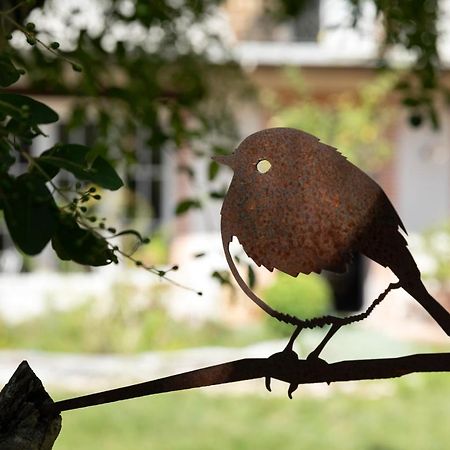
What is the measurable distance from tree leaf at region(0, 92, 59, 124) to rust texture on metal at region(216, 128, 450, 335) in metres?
0.25

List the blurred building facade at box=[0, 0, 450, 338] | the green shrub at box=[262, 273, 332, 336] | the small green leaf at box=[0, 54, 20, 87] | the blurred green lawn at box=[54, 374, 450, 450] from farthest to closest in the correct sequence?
the blurred building facade at box=[0, 0, 450, 338]
the green shrub at box=[262, 273, 332, 336]
the blurred green lawn at box=[54, 374, 450, 450]
the small green leaf at box=[0, 54, 20, 87]

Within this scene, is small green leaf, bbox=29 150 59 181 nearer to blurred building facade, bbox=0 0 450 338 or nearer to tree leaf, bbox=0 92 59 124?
tree leaf, bbox=0 92 59 124

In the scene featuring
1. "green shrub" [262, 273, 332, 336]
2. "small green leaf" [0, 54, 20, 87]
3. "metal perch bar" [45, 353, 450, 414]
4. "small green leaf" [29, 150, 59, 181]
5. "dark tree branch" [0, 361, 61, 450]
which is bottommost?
"dark tree branch" [0, 361, 61, 450]

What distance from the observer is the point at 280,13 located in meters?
4.07

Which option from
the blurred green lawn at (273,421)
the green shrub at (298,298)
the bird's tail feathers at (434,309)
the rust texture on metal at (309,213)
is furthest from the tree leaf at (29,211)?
the green shrub at (298,298)

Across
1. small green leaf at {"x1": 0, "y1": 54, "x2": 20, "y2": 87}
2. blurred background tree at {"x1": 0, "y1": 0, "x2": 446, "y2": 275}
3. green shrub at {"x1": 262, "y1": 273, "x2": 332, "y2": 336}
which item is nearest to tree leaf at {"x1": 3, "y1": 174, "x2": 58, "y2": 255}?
blurred background tree at {"x1": 0, "y1": 0, "x2": 446, "y2": 275}

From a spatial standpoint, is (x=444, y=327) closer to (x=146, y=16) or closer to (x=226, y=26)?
(x=146, y=16)

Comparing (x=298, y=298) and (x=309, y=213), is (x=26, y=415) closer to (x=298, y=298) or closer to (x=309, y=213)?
(x=309, y=213)

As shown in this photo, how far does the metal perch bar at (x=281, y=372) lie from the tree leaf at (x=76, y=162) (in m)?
0.26

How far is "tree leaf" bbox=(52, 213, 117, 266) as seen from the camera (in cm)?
123

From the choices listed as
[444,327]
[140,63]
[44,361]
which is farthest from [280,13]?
[44,361]

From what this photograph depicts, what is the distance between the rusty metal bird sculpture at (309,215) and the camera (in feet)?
3.97

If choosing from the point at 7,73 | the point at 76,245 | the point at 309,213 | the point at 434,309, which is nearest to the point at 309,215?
the point at 309,213

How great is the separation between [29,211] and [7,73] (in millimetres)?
169
